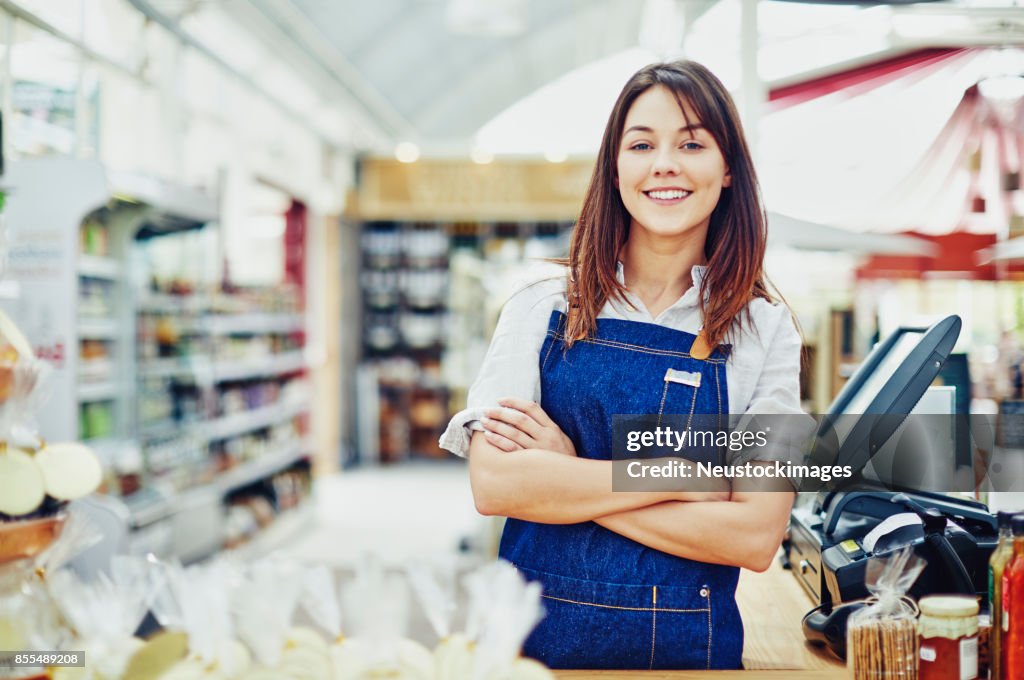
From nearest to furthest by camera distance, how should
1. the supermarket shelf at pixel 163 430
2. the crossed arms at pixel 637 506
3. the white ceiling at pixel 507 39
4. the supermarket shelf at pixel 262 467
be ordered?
1. the crossed arms at pixel 637 506
2. the white ceiling at pixel 507 39
3. the supermarket shelf at pixel 163 430
4. the supermarket shelf at pixel 262 467

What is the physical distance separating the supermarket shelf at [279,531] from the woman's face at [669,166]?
499cm

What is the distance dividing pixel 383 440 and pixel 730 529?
32.6 feet

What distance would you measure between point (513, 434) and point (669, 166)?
1.62 ft

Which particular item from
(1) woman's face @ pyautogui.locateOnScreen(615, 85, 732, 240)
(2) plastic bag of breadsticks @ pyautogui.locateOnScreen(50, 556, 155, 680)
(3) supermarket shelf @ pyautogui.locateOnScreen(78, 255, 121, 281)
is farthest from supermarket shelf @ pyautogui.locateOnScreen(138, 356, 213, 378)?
(1) woman's face @ pyautogui.locateOnScreen(615, 85, 732, 240)

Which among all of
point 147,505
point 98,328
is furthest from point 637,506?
point 147,505

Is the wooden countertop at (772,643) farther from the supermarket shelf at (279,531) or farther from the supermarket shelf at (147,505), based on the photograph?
the supermarket shelf at (279,531)

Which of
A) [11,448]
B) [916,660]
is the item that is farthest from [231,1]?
[916,660]

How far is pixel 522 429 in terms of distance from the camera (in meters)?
1.45

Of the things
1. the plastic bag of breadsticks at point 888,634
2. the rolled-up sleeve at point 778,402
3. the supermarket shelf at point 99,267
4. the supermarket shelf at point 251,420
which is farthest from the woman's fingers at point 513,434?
the supermarket shelf at point 251,420

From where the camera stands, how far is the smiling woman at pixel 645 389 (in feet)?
4.58

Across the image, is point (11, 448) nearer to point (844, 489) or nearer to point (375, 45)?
point (844, 489)

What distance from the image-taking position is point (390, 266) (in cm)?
1119

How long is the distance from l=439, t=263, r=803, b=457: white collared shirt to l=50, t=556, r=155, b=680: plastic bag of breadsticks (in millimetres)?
514
